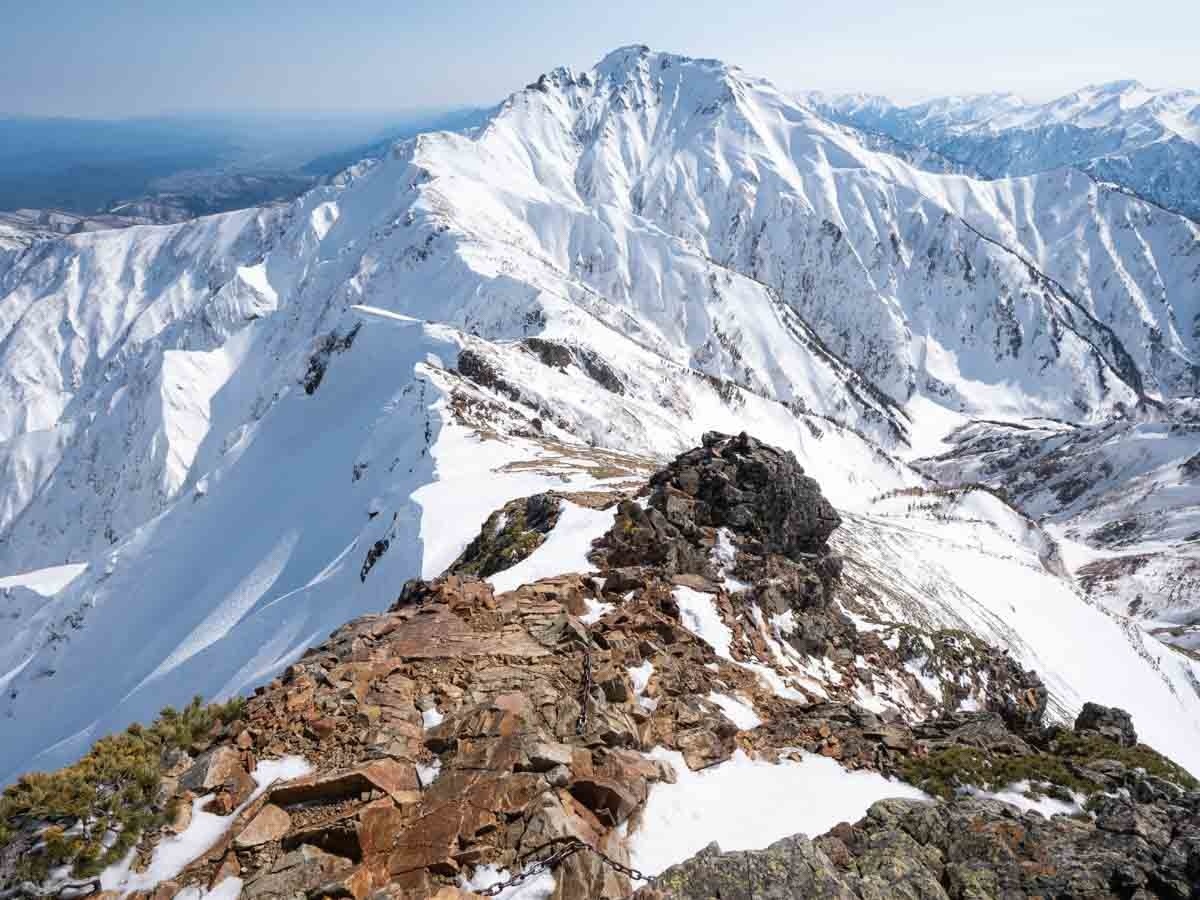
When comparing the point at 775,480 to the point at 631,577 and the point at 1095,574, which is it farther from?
the point at 1095,574

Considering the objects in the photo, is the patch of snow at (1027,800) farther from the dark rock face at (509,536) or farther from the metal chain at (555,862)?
the dark rock face at (509,536)

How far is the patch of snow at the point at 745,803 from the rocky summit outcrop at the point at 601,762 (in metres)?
0.29

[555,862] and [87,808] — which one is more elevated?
[87,808]

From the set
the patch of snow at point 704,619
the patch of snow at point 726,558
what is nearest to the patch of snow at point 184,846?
the patch of snow at point 704,619

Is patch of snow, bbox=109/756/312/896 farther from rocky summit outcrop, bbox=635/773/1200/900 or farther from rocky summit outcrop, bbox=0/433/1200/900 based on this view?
rocky summit outcrop, bbox=635/773/1200/900

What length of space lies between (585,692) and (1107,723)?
16.3 meters

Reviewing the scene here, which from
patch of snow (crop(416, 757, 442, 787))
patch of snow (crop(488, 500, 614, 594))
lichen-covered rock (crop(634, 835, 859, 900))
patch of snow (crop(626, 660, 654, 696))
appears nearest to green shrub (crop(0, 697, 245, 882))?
patch of snow (crop(416, 757, 442, 787))

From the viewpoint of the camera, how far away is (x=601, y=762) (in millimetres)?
11141

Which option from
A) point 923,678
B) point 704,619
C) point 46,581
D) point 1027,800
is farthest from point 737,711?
point 46,581

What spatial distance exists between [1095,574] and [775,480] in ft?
405

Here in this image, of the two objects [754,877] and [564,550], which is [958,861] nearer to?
[754,877]

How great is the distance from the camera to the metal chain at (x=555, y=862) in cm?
866

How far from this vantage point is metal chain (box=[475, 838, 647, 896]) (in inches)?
341

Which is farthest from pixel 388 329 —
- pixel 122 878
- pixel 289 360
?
pixel 289 360
